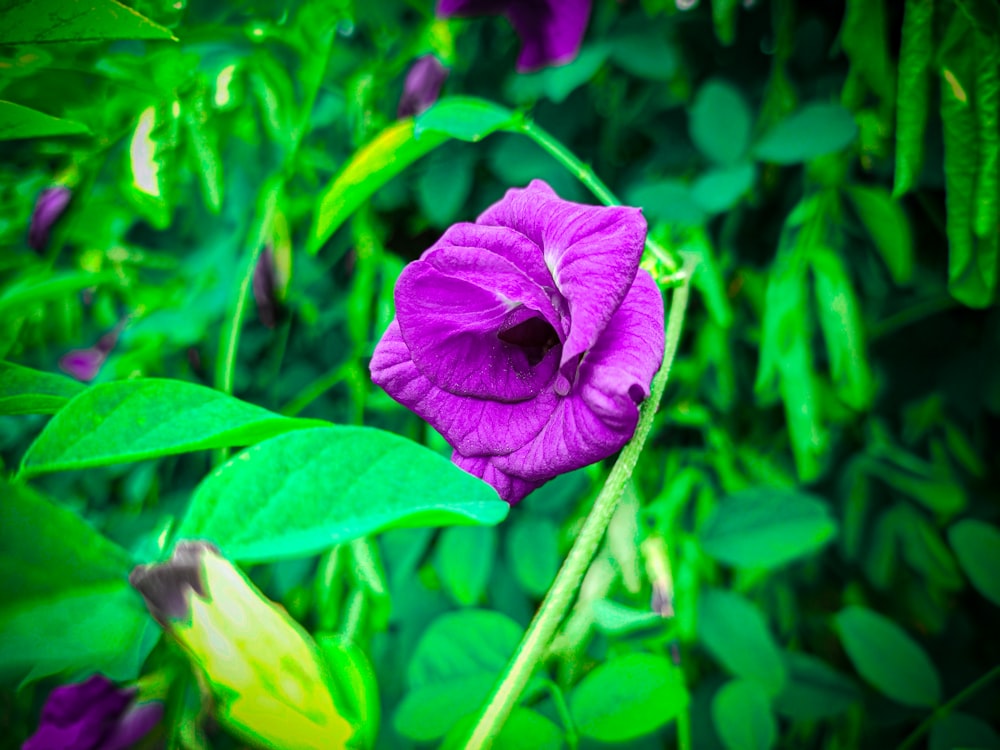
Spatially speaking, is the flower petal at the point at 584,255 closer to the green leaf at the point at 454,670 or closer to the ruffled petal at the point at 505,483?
the ruffled petal at the point at 505,483

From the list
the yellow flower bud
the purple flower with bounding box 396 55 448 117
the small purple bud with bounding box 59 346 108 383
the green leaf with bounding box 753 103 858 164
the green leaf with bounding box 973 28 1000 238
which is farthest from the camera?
the small purple bud with bounding box 59 346 108 383

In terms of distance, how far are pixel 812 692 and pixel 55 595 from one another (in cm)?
71

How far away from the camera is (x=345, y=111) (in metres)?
0.78

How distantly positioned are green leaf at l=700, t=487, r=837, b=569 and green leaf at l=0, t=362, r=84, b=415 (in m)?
0.52

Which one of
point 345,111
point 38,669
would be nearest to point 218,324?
point 345,111

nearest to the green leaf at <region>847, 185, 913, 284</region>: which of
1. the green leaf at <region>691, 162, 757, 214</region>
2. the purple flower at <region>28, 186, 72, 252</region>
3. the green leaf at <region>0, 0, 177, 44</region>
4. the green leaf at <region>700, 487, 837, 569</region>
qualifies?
the green leaf at <region>691, 162, 757, 214</region>

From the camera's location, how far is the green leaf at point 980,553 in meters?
0.56

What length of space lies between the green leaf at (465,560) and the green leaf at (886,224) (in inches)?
18.6

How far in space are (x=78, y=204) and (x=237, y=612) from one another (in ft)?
2.39

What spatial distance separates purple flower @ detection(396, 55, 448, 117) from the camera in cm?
61

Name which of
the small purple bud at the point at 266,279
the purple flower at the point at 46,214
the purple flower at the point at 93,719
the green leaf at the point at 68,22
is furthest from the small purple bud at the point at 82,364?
the green leaf at the point at 68,22

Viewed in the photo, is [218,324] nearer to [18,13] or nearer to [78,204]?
[78,204]

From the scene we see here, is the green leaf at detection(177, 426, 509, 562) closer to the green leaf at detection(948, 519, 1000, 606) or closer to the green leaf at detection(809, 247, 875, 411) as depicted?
the green leaf at detection(809, 247, 875, 411)

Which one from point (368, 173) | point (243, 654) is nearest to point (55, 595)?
point (243, 654)
